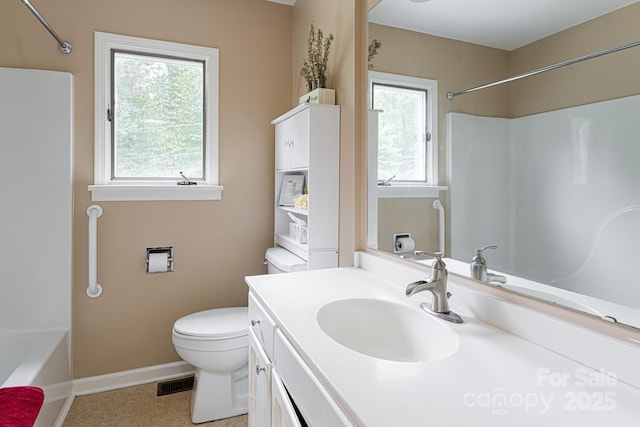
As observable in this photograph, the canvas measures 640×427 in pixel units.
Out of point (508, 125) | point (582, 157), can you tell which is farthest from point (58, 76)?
point (582, 157)

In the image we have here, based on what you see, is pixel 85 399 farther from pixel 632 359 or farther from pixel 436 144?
pixel 632 359

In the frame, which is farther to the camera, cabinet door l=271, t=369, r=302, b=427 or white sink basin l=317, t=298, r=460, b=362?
white sink basin l=317, t=298, r=460, b=362

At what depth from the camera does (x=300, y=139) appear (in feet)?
6.35

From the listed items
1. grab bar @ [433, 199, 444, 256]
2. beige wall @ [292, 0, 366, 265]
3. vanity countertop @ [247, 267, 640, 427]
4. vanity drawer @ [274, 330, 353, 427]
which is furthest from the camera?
beige wall @ [292, 0, 366, 265]

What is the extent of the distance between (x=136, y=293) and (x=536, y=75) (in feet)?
7.70

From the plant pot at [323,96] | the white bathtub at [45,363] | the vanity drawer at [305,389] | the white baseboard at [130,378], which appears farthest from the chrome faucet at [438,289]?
the white baseboard at [130,378]

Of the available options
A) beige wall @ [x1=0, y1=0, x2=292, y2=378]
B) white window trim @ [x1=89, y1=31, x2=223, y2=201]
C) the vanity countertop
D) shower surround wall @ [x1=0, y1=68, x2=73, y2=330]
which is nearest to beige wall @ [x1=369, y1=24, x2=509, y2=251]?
the vanity countertop

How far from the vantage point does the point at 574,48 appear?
0.87 meters

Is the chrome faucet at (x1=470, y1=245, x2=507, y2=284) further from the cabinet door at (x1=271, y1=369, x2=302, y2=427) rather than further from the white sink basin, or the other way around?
the cabinet door at (x1=271, y1=369, x2=302, y2=427)

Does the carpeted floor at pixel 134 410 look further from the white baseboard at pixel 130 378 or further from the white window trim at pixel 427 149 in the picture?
the white window trim at pixel 427 149

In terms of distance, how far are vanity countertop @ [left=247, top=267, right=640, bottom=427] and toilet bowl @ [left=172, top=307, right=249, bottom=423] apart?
1.00 meters

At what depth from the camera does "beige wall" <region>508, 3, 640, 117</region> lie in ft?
2.54

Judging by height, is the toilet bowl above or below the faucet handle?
below

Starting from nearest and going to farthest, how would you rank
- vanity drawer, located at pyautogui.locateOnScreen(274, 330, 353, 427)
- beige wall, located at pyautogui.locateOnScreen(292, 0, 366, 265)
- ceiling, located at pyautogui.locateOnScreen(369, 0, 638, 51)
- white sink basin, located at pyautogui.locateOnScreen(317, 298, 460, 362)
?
1. vanity drawer, located at pyautogui.locateOnScreen(274, 330, 353, 427)
2. ceiling, located at pyautogui.locateOnScreen(369, 0, 638, 51)
3. white sink basin, located at pyautogui.locateOnScreen(317, 298, 460, 362)
4. beige wall, located at pyautogui.locateOnScreen(292, 0, 366, 265)
